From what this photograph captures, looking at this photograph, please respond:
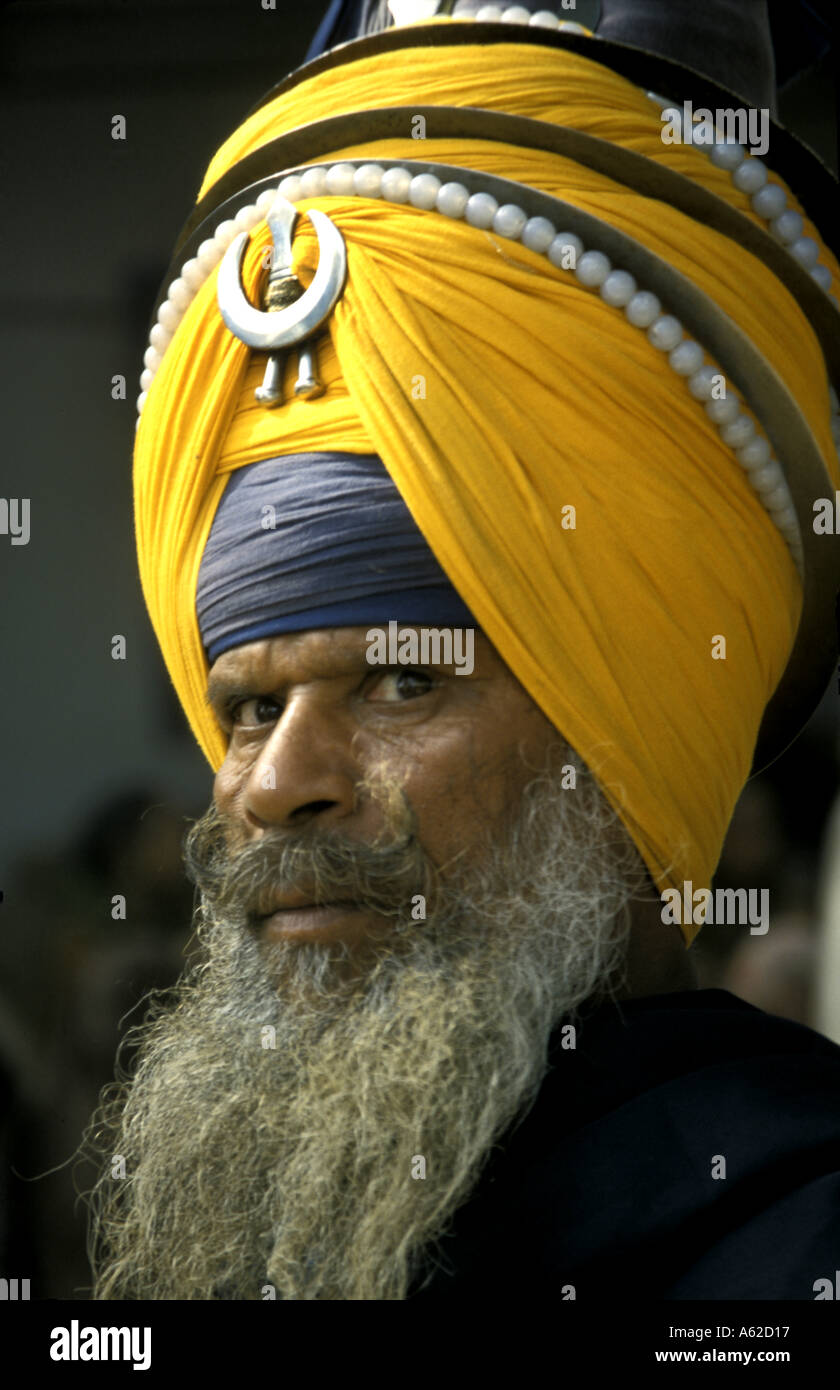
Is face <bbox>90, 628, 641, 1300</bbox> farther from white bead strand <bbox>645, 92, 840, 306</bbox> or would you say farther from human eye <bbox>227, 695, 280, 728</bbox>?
white bead strand <bbox>645, 92, 840, 306</bbox>

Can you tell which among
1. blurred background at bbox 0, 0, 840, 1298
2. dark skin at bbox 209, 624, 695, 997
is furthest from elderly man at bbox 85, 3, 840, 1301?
blurred background at bbox 0, 0, 840, 1298

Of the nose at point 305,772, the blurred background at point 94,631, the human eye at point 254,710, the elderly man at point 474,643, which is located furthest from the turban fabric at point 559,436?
the blurred background at point 94,631

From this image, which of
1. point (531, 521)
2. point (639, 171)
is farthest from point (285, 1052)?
point (639, 171)

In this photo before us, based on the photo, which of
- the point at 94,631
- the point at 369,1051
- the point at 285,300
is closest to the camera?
the point at 369,1051

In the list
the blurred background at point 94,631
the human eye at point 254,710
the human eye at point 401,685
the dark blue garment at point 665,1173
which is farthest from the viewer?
the blurred background at point 94,631

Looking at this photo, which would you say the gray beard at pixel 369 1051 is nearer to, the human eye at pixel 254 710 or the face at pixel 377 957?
the face at pixel 377 957

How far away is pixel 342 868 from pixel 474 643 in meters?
0.34

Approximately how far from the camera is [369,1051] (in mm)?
1786

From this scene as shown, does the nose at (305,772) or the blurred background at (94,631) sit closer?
the nose at (305,772)

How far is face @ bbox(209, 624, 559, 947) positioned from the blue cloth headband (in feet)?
0.11

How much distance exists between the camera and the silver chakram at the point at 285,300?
6.26 feet

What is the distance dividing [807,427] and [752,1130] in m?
0.96

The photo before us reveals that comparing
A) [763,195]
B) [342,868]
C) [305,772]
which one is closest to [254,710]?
[305,772]

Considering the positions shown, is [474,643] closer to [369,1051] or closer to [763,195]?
[369,1051]
